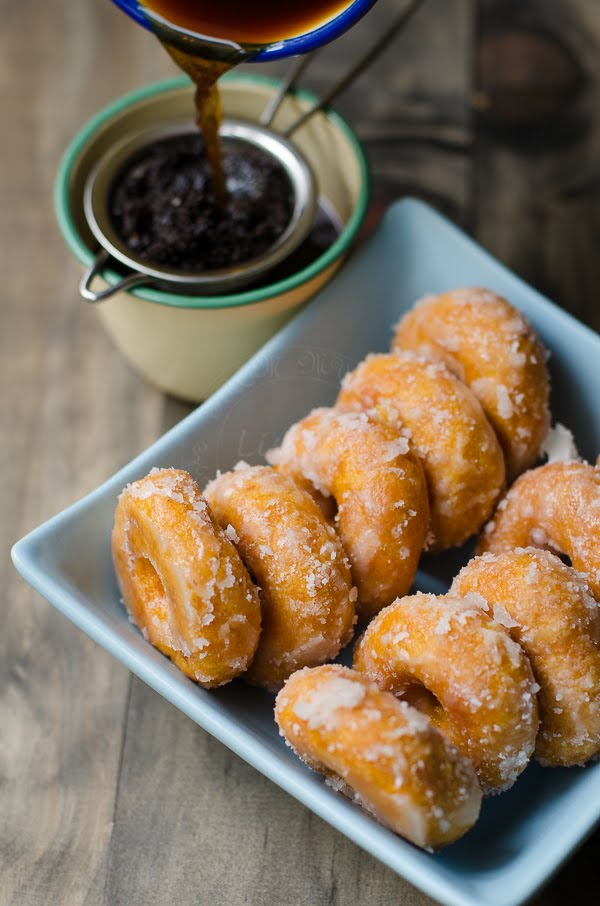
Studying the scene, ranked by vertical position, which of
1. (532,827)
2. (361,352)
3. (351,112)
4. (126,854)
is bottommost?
(126,854)

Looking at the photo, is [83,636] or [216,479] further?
[83,636]

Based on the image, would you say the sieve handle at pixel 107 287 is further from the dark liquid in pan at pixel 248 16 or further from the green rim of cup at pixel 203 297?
the dark liquid in pan at pixel 248 16

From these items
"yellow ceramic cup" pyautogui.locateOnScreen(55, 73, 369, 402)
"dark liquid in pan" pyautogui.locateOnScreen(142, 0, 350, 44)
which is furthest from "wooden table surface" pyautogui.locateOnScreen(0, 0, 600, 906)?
"dark liquid in pan" pyautogui.locateOnScreen(142, 0, 350, 44)

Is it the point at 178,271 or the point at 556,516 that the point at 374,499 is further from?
the point at 178,271

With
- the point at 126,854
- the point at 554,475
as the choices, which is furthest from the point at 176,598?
the point at 554,475

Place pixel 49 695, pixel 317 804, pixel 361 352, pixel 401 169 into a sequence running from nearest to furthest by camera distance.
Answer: pixel 317 804 → pixel 49 695 → pixel 361 352 → pixel 401 169

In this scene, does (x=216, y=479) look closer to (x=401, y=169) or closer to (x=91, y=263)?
(x=91, y=263)

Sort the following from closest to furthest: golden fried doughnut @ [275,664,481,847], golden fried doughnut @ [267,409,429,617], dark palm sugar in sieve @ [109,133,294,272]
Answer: golden fried doughnut @ [275,664,481,847] → golden fried doughnut @ [267,409,429,617] → dark palm sugar in sieve @ [109,133,294,272]

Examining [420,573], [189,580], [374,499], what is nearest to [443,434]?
[374,499]

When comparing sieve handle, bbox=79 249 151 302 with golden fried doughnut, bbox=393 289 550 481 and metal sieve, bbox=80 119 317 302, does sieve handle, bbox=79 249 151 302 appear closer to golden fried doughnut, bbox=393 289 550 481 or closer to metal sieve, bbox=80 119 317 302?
metal sieve, bbox=80 119 317 302
